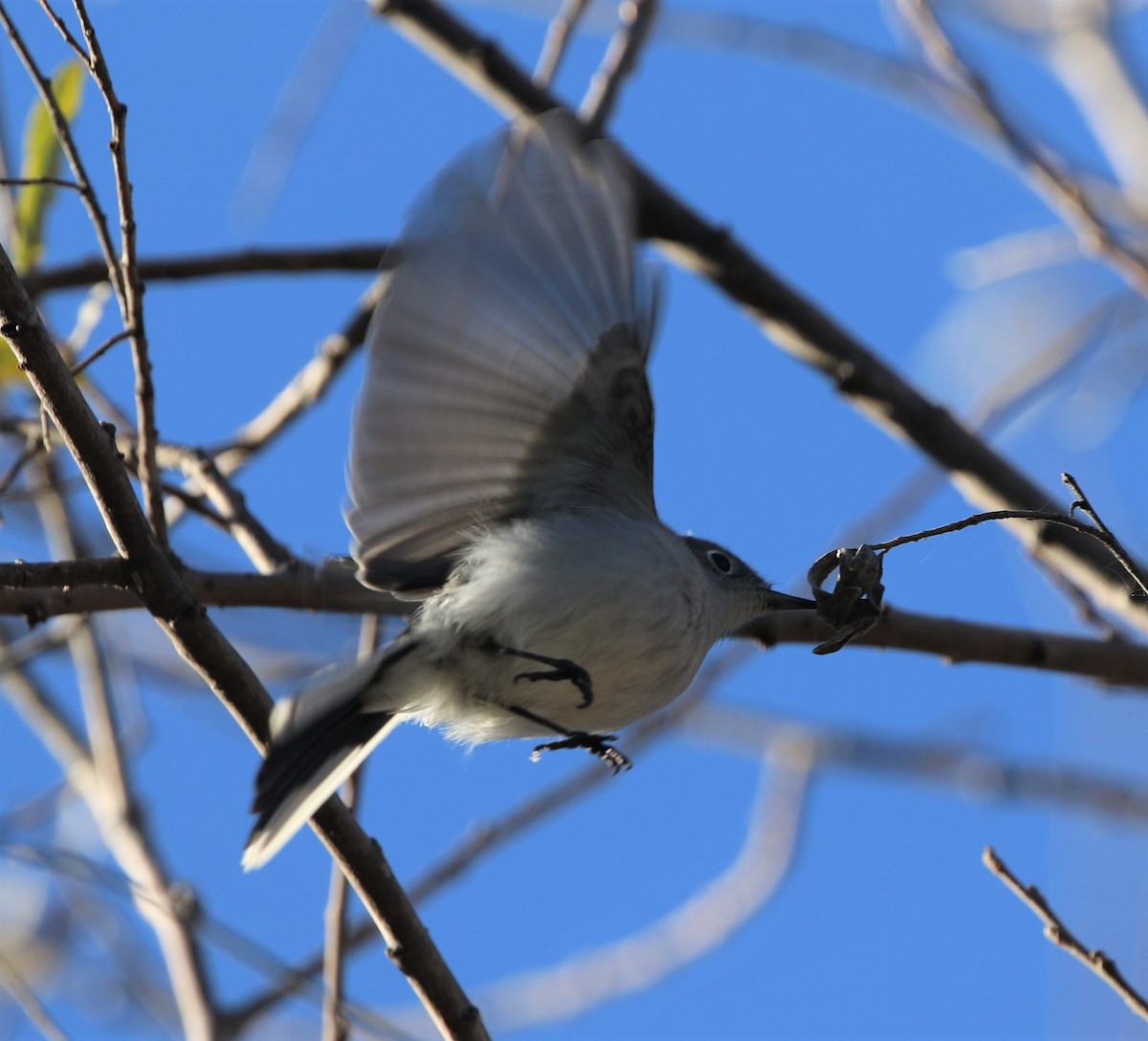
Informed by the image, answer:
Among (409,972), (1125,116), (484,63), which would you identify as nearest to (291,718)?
(409,972)

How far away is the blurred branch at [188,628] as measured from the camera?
4.67 ft

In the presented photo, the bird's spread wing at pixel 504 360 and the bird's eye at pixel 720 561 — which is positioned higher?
the bird's spread wing at pixel 504 360

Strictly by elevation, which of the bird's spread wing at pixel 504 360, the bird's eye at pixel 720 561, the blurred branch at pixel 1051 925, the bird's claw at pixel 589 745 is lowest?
the blurred branch at pixel 1051 925

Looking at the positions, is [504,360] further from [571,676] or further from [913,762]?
[913,762]

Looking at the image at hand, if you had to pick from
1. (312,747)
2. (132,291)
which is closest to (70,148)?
(132,291)

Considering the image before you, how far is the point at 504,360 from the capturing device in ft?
6.17

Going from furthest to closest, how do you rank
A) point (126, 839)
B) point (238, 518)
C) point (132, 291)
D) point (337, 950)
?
point (126, 839), point (238, 518), point (337, 950), point (132, 291)

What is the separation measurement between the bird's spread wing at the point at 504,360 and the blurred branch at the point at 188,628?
1.19 ft

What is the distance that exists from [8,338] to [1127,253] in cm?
166

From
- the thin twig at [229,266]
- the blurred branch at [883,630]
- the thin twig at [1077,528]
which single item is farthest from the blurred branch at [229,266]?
the thin twig at [1077,528]

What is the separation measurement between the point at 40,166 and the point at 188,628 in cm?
92

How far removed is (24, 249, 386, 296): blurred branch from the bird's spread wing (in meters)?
0.63

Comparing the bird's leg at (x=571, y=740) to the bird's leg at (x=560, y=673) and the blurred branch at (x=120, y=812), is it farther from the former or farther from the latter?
the blurred branch at (x=120, y=812)

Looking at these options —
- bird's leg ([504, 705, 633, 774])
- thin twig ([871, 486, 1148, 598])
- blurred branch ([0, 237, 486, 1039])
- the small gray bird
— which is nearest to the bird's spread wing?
the small gray bird
